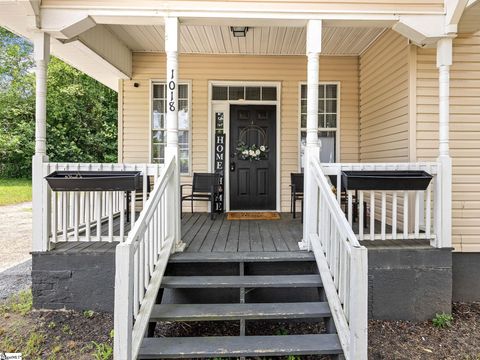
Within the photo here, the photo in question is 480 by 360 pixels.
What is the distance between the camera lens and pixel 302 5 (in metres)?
3.04

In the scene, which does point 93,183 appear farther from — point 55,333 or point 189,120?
point 189,120

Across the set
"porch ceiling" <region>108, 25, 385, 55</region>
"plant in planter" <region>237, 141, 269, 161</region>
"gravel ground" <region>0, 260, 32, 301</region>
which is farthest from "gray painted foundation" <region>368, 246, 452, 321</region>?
"gravel ground" <region>0, 260, 32, 301</region>

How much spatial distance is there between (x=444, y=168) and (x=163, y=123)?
158 inches

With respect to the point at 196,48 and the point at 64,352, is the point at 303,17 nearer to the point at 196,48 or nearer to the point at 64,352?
the point at 196,48

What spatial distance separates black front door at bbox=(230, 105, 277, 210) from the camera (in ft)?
17.4

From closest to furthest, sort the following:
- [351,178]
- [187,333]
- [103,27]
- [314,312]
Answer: [314,312] < [187,333] < [351,178] < [103,27]

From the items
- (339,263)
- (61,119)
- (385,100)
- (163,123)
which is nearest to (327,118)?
(385,100)

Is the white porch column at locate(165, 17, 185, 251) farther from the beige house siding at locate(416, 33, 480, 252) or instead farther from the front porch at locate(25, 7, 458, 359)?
the beige house siding at locate(416, 33, 480, 252)

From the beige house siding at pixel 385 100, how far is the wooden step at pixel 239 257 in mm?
1900

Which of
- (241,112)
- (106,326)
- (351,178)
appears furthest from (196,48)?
(106,326)

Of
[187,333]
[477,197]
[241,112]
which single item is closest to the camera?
[187,333]

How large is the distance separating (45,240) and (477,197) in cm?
451

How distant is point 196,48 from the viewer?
4934mm

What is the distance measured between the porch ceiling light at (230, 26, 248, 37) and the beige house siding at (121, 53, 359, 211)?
0.81m
